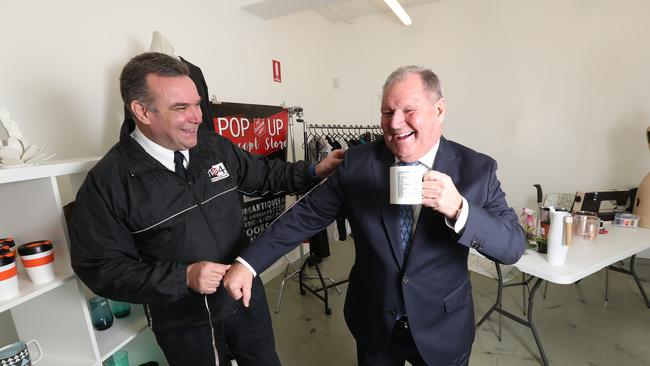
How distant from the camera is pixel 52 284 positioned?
113 cm

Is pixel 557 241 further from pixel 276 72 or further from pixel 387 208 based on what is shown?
pixel 276 72

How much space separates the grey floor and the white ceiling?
2658mm

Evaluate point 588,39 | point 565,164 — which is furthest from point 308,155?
point 588,39

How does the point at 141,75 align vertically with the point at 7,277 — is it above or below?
above

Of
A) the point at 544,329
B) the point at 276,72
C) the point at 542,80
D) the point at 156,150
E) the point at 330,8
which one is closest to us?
the point at 156,150

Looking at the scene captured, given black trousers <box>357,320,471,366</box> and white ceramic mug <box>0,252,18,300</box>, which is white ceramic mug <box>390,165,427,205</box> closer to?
black trousers <box>357,320,471,366</box>

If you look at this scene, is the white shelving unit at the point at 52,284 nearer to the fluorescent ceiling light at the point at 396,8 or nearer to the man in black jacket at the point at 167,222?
the man in black jacket at the point at 167,222

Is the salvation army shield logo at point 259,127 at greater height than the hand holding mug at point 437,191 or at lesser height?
greater

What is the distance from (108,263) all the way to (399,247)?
0.99m

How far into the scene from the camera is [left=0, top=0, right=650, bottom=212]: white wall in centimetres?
168

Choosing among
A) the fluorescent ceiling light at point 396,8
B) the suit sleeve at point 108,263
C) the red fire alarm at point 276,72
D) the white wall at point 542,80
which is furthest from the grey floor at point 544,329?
the fluorescent ceiling light at point 396,8

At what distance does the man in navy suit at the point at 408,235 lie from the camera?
0.98 metres

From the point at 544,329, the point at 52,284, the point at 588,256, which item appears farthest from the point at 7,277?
the point at 544,329

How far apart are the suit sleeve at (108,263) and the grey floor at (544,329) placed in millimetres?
1473
